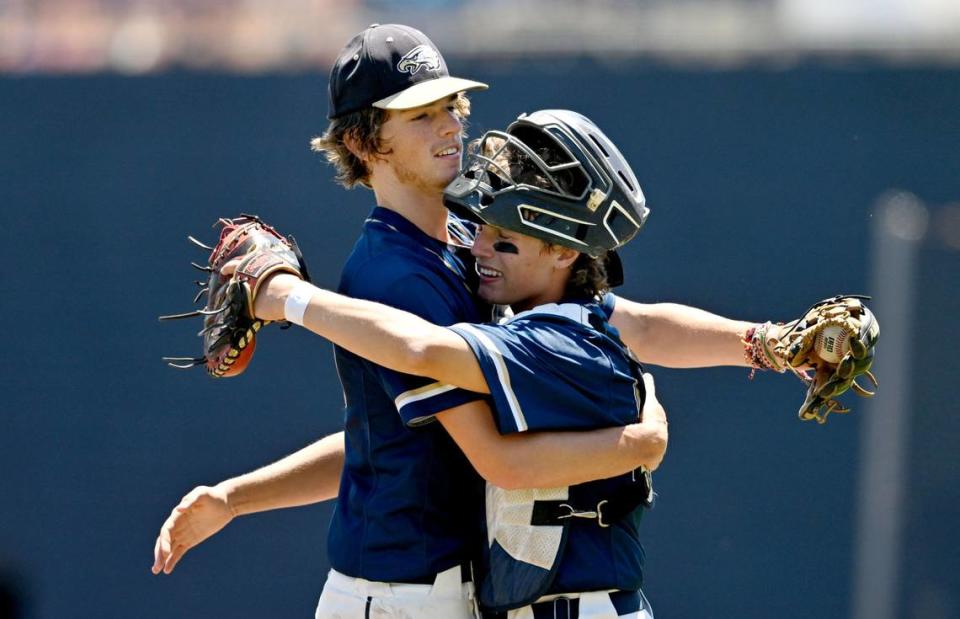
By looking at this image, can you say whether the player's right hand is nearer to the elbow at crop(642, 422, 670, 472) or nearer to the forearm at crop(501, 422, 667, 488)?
the forearm at crop(501, 422, 667, 488)

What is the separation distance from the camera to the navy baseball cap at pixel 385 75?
329 cm

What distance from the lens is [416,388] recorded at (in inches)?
116

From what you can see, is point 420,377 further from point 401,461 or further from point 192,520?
point 192,520

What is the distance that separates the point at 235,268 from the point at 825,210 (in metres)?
4.87

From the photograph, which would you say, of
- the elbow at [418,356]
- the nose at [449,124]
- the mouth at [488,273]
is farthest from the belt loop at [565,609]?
the nose at [449,124]

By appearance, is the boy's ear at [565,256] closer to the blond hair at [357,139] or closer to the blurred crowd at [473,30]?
the blond hair at [357,139]

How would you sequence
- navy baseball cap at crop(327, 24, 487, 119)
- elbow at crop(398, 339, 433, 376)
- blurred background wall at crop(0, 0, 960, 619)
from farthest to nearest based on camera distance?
blurred background wall at crop(0, 0, 960, 619) < navy baseball cap at crop(327, 24, 487, 119) < elbow at crop(398, 339, 433, 376)

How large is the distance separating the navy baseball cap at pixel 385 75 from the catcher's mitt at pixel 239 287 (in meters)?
0.39

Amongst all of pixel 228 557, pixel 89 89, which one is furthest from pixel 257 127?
pixel 228 557

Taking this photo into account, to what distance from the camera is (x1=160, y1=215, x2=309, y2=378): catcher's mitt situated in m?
3.05

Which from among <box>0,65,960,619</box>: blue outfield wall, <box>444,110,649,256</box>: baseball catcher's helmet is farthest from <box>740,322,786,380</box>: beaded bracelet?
<box>0,65,960,619</box>: blue outfield wall

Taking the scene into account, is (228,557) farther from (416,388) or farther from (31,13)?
(416,388)

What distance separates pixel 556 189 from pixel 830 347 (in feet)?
2.40

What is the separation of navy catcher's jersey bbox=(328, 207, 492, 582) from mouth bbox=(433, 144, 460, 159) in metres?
0.23
